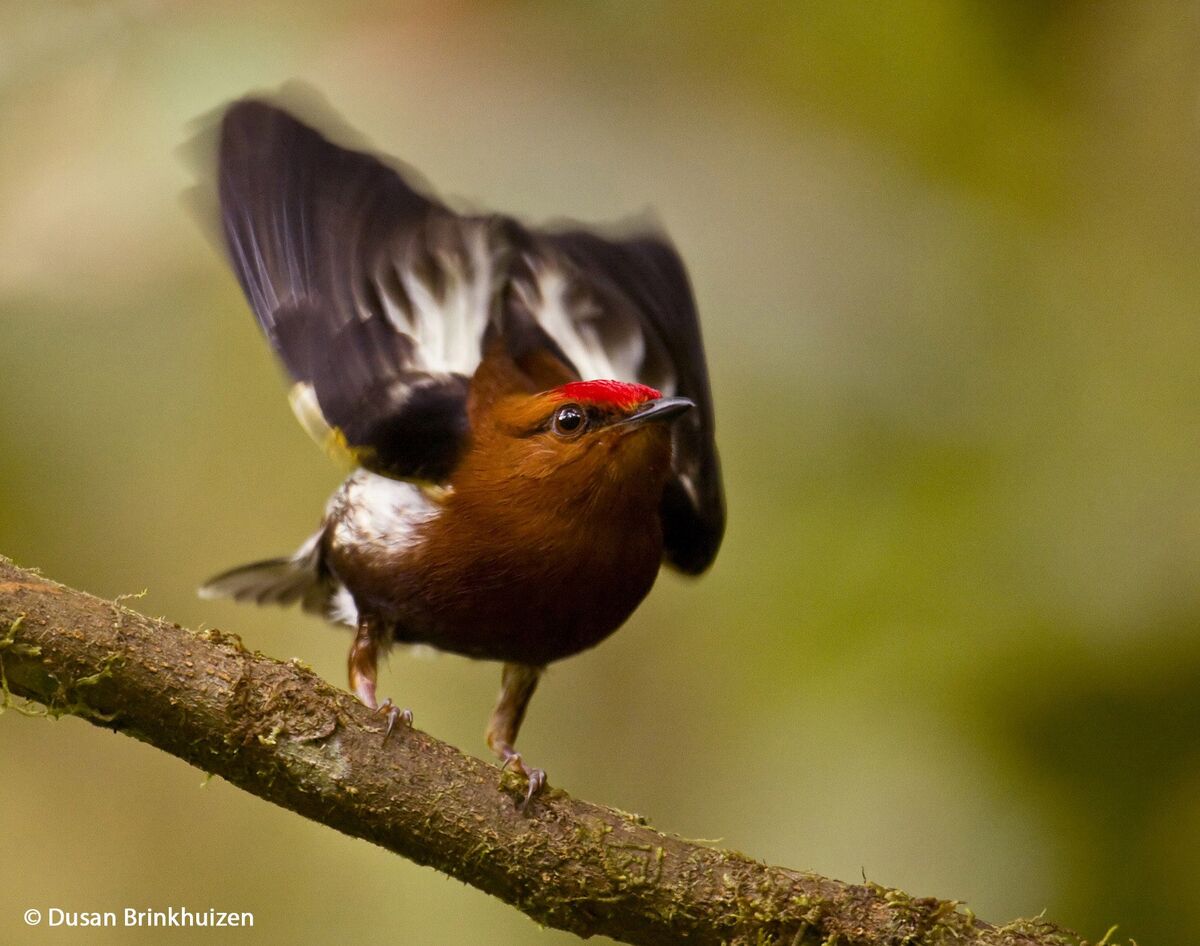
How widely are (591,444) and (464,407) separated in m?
0.53

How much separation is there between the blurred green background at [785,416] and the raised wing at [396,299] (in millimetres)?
402

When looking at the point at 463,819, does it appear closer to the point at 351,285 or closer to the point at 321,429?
the point at 321,429

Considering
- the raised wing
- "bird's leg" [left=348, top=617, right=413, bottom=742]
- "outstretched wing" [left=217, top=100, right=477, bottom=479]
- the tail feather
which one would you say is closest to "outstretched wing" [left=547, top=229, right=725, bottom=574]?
the raised wing

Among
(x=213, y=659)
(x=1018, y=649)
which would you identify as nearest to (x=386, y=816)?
(x=213, y=659)

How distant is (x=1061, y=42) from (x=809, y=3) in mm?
996

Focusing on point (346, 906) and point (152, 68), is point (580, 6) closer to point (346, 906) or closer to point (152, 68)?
point (152, 68)

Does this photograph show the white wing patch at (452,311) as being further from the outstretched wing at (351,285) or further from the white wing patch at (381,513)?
the white wing patch at (381,513)

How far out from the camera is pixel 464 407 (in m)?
3.85

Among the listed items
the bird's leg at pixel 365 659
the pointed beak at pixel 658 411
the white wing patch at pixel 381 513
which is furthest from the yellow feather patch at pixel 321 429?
the pointed beak at pixel 658 411

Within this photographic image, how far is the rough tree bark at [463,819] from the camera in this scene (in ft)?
8.41

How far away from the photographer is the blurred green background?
4.07 meters

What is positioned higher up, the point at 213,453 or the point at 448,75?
the point at 448,75

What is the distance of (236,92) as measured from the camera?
4590 millimetres

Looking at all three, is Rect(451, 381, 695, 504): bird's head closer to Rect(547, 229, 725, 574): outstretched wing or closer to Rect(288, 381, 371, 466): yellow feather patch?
Rect(288, 381, 371, 466): yellow feather patch
